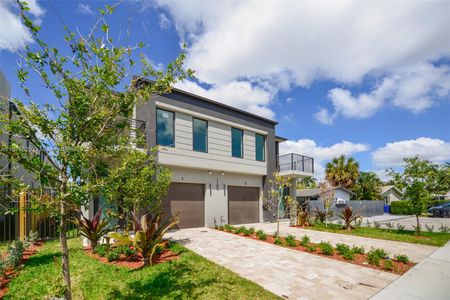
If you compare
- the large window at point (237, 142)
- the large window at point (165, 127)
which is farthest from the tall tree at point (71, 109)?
the large window at point (237, 142)

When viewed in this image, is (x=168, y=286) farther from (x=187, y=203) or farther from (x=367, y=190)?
(x=367, y=190)

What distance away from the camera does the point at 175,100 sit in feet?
42.6

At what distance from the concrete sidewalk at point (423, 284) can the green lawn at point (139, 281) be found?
263 cm

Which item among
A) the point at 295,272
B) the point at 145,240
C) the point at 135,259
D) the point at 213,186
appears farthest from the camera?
the point at 213,186

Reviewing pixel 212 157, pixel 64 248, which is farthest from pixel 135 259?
pixel 212 157

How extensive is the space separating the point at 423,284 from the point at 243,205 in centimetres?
1122

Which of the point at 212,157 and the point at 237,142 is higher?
the point at 237,142

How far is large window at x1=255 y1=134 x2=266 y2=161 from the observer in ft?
56.6

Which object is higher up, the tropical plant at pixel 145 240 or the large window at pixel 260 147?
the large window at pixel 260 147

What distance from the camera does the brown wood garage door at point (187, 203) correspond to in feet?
42.1

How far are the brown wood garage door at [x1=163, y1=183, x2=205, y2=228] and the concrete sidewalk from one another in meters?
9.78

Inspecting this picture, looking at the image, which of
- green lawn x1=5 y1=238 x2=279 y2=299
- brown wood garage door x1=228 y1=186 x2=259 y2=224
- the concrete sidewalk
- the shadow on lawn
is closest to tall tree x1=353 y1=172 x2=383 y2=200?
brown wood garage door x1=228 y1=186 x2=259 y2=224

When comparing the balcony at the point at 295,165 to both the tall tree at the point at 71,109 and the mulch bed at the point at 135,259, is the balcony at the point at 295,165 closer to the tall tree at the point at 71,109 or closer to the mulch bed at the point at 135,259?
the mulch bed at the point at 135,259

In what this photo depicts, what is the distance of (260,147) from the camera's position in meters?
17.5
